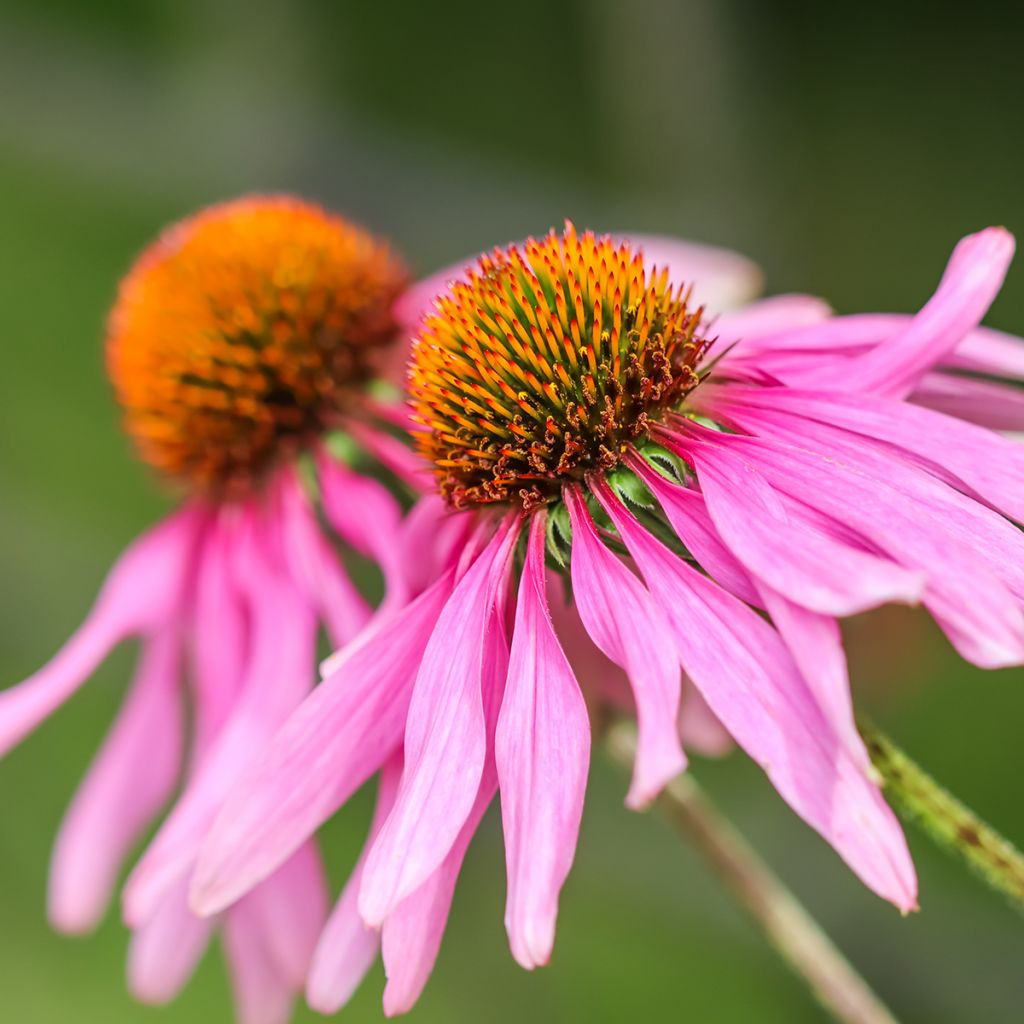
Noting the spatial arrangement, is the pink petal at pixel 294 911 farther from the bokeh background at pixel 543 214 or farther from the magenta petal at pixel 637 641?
the bokeh background at pixel 543 214

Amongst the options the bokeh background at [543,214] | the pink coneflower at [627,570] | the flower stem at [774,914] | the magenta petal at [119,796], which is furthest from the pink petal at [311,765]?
the bokeh background at [543,214]

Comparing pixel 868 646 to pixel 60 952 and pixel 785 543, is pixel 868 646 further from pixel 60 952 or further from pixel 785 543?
pixel 60 952

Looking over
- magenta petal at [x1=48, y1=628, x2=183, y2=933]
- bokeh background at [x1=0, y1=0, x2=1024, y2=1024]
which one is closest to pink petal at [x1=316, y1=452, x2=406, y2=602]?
magenta petal at [x1=48, y1=628, x2=183, y2=933]

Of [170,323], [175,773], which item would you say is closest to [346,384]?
[170,323]

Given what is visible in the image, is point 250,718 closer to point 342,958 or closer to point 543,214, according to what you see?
point 342,958

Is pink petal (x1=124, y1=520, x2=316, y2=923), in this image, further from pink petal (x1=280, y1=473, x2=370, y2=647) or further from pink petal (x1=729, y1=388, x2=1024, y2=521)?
pink petal (x1=729, y1=388, x2=1024, y2=521)
